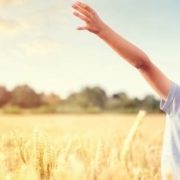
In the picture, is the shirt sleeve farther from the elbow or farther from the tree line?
the tree line

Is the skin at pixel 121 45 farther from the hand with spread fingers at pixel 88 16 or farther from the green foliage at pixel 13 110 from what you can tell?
the green foliage at pixel 13 110

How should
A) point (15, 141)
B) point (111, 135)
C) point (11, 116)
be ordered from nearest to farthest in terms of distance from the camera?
1. point (15, 141)
2. point (111, 135)
3. point (11, 116)

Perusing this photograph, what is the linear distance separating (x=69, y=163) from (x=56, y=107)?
131cm

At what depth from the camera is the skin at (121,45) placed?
1105mm

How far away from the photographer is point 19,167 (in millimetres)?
1264

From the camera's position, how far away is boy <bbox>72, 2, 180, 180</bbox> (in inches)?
43.6

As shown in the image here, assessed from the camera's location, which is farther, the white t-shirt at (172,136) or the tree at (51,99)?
the tree at (51,99)

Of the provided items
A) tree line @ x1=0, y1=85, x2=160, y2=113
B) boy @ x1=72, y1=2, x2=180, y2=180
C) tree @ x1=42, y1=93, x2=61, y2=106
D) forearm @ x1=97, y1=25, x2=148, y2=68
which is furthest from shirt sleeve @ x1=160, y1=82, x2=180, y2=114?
tree @ x1=42, y1=93, x2=61, y2=106

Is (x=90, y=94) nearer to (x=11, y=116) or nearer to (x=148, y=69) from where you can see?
(x=11, y=116)

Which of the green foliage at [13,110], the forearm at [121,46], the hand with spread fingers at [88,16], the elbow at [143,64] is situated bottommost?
the green foliage at [13,110]

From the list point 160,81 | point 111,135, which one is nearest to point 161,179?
point 160,81

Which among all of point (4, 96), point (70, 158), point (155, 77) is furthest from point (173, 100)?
point (4, 96)

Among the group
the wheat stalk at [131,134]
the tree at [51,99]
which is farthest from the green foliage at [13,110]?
the wheat stalk at [131,134]

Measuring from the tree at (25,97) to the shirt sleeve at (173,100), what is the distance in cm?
102
